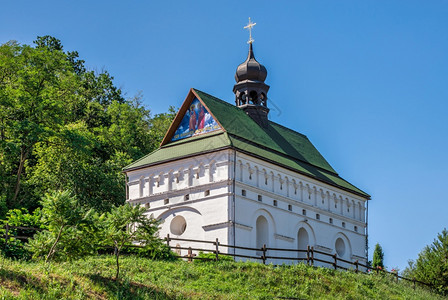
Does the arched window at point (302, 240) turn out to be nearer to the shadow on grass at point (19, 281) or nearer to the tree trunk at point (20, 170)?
the tree trunk at point (20, 170)

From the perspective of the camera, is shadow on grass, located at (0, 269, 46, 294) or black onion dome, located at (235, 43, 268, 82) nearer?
shadow on grass, located at (0, 269, 46, 294)

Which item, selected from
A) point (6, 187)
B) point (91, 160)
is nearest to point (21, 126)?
point (6, 187)

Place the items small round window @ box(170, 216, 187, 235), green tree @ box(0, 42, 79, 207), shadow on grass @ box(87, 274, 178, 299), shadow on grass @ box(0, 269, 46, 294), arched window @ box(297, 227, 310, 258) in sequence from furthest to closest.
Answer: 1. green tree @ box(0, 42, 79, 207)
2. arched window @ box(297, 227, 310, 258)
3. small round window @ box(170, 216, 187, 235)
4. shadow on grass @ box(87, 274, 178, 299)
5. shadow on grass @ box(0, 269, 46, 294)

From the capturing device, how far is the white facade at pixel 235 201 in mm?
47938

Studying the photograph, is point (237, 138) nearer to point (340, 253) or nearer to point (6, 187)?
point (340, 253)

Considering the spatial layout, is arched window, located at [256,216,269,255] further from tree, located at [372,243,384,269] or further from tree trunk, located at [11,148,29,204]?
tree, located at [372,243,384,269]

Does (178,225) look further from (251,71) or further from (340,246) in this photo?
(251,71)

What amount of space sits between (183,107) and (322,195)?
442 inches

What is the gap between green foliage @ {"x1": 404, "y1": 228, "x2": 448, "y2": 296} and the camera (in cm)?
4809

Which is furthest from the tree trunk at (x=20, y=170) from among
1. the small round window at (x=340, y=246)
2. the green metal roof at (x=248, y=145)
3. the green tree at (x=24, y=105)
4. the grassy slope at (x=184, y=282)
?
the small round window at (x=340, y=246)

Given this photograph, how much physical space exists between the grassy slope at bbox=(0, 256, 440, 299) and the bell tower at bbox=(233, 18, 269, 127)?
1694 cm

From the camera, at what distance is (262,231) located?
50.6 metres

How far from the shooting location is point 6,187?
56.4 m

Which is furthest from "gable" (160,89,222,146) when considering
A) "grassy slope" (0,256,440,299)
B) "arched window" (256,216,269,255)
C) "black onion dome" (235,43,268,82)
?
"grassy slope" (0,256,440,299)
